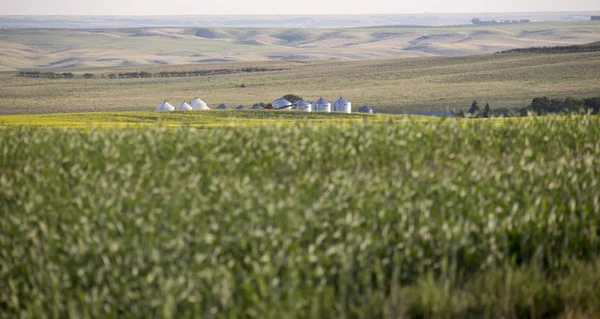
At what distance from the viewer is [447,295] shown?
37.0 feet

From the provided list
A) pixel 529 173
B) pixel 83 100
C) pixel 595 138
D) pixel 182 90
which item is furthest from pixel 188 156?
pixel 182 90

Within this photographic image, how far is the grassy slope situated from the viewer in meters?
108

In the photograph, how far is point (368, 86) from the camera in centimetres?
13212

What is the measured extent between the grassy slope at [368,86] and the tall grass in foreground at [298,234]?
267 feet

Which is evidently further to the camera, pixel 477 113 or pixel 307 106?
pixel 307 106

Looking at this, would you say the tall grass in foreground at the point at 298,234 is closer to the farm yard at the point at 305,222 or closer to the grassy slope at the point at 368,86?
the farm yard at the point at 305,222

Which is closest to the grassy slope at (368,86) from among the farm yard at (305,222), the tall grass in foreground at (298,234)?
the farm yard at (305,222)

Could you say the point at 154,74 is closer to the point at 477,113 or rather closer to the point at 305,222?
the point at 477,113

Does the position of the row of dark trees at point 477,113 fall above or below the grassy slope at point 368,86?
above

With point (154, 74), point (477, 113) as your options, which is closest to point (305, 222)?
point (477, 113)

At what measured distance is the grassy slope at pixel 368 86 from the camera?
108m

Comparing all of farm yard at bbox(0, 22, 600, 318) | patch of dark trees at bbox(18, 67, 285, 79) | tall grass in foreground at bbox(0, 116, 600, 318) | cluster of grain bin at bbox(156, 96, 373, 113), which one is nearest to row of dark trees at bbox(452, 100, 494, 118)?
farm yard at bbox(0, 22, 600, 318)

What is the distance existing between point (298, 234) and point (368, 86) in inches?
4788

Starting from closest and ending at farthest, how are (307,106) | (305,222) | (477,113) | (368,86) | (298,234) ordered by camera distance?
1. (298,234)
2. (305,222)
3. (477,113)
4. (307,106)
5. (368,86)
